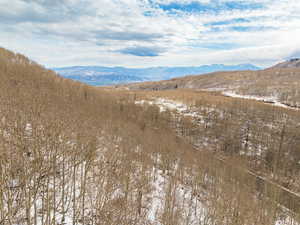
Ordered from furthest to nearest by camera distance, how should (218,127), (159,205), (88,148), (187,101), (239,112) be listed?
1. (187,101)
2. (239,112)
3. (218,127)
4. (159,205)
5. (88,148)

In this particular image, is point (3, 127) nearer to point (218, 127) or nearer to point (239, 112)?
point (218, 127)

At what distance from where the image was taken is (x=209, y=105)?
4291 centimetres

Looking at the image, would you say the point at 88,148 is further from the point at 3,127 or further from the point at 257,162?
the point at 257,162

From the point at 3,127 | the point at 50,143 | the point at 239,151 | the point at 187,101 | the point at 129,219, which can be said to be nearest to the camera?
the point at 3,127

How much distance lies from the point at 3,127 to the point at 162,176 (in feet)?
38.5

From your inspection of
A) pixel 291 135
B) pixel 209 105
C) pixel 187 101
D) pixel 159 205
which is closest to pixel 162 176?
pixel 159 205

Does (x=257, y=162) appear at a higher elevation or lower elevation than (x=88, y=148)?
lower

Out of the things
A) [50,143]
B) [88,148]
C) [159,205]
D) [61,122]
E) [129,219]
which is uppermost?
[61,122]

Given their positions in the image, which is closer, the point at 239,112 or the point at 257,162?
the point at 257,162

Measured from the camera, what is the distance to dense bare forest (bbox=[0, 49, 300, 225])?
535cm

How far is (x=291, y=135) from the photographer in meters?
30.2

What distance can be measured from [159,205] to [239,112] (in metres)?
35.9

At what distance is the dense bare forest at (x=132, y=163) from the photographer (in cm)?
535

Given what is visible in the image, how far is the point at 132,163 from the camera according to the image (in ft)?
34.2
